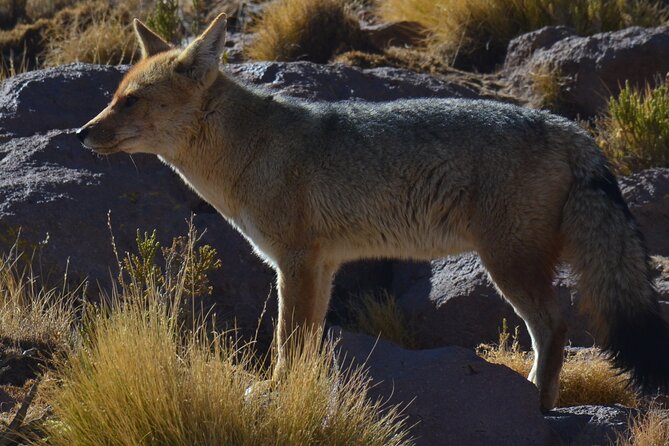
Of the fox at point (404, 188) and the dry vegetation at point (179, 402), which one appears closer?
the dry vegetation at point (179, 402)

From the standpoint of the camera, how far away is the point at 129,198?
9.28m

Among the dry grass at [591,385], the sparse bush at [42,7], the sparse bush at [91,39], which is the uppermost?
the sparse bush at [42,7]

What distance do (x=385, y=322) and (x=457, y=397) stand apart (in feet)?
8.73

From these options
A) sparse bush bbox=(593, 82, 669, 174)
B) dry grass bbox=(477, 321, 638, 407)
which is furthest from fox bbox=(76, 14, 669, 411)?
sparse bush bbox=(593, 82, 669, 174)

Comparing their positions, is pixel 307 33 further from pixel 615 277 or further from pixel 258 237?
pixel 615 277

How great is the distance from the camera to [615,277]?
671cm

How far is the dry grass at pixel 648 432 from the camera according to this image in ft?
19.8

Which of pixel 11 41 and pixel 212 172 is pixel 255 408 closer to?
pixel 212 172

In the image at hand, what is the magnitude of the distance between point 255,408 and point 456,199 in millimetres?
2226

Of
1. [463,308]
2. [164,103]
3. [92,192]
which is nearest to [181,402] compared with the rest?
[164,103]

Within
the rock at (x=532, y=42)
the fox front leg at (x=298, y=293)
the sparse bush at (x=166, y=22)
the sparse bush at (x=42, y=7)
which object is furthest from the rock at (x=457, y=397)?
the sparse bush at (x=42, y=7)

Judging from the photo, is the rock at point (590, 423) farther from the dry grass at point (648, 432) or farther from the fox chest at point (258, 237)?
the fox chest at point (258, 237)

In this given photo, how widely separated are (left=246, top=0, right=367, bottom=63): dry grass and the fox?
17.9 feet

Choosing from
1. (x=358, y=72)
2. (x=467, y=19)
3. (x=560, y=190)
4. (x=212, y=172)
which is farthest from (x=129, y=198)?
(x=467, y=19)
